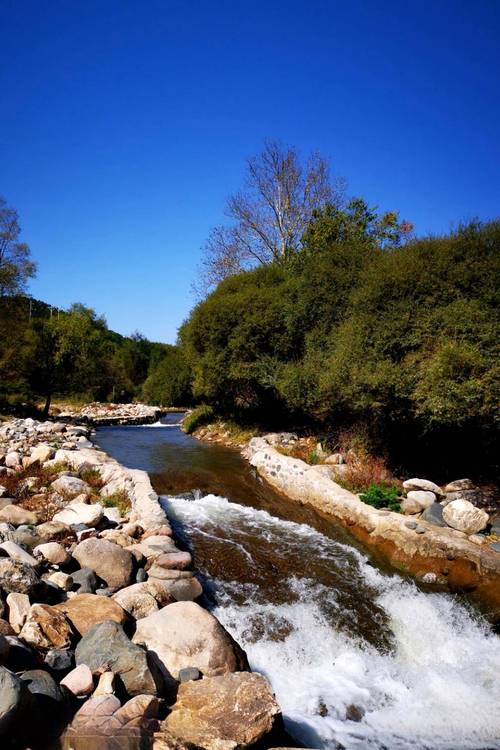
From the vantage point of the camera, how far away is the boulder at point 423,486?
9133 mm

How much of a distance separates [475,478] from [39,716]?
949 cm

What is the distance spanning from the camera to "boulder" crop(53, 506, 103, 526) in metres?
6.86

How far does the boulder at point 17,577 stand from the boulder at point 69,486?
408 centimetres

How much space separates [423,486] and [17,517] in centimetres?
779

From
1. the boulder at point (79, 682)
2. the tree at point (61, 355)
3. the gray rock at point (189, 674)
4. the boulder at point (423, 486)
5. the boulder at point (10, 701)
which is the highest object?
the tree at point (61, 355)

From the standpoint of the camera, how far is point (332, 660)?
16.5 ft

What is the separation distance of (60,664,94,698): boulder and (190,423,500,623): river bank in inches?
204

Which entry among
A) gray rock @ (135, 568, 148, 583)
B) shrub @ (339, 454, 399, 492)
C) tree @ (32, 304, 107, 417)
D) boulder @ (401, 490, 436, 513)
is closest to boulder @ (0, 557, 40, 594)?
gray rock @ (135, 568, 148, 583)

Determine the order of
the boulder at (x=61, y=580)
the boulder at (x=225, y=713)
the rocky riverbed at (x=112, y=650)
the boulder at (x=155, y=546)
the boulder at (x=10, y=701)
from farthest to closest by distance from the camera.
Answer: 1. the boulder at (x=155, y=546)
2. the boulder at (x=61, y=580)
3. the boulder at (x=225, y=713)
4. the rocky riverbed at (x=112, y=650)
5. the boulder at (x=10, y=701)

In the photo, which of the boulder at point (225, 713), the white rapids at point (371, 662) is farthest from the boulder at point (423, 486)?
the boulder at point (225, 713)

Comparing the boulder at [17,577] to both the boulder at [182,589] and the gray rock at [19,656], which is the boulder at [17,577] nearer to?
the gray rock at [19,656]

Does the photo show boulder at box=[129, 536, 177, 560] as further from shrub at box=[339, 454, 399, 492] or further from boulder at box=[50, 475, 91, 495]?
shrub at box=[339, 454, 399, 492]

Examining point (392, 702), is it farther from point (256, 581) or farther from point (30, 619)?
point (30, 619)

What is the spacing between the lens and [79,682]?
347 centimetres
